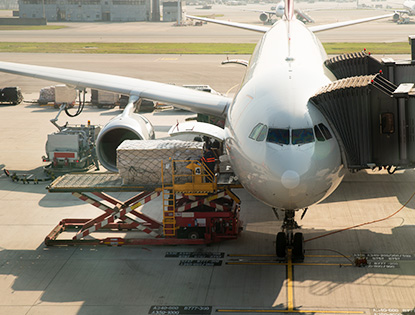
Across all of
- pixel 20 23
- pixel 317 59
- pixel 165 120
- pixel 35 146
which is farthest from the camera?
pixel 20 23

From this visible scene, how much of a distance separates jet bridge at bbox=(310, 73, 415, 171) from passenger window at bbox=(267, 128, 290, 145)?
60.9 inches

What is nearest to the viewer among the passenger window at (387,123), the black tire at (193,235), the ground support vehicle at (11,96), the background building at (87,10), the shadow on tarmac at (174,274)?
the shadow on tarmac at (174,274)

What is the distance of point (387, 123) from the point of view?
16188mm

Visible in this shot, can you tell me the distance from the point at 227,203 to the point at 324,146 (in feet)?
17.3

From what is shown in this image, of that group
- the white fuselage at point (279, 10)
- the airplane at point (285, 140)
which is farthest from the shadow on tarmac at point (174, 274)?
the white fuselage at point (279, 10)

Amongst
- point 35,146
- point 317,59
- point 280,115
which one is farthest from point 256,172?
point 35,146

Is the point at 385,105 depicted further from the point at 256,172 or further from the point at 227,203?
the point at 227,203

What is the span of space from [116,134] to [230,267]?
29.1ft

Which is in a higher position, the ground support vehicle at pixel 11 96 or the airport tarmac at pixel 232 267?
the ground support vehicle at pixel 11 96

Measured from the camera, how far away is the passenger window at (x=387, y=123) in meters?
16.2

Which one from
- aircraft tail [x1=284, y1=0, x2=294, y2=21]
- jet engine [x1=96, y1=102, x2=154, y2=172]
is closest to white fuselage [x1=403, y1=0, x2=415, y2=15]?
aircraft tail [x1=284, y1=0, x2=294, y2=21]

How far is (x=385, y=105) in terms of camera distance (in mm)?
16203

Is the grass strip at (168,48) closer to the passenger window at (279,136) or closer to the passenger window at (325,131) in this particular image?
the passenger window at (325,131)

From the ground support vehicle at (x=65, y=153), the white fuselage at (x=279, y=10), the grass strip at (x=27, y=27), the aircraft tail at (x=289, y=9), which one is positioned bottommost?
the ground support vehicle at (x=65, y=153)
